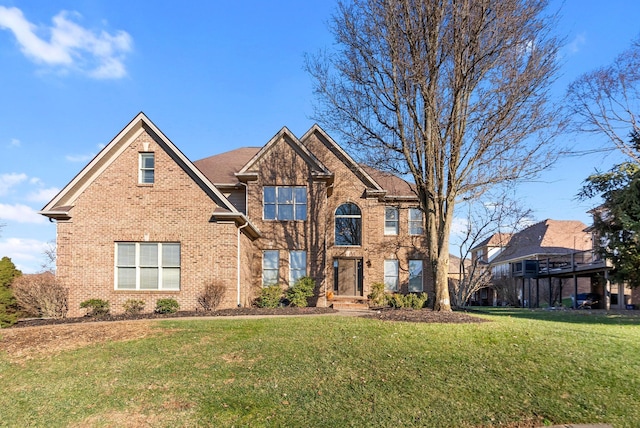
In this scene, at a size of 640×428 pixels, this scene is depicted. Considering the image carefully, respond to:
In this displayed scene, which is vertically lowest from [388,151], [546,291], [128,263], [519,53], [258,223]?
[546,291]

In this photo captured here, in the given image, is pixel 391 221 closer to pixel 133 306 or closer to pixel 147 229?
pixel 147 229

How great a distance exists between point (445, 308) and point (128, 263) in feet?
36.5

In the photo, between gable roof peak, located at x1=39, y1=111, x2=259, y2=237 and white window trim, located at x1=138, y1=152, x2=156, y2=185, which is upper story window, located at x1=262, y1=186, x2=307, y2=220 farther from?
white window trim, located at x1=138, y1=152, x2=156, y2=185

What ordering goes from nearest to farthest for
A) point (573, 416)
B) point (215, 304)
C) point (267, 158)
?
1. point (573, 416)
2. point (215, 304)
3. point (267, 158)

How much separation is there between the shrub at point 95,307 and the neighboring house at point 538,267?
25.1 metres

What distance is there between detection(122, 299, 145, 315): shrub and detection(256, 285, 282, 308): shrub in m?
4.29

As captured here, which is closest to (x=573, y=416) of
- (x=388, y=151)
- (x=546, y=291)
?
(x=388, y=151)

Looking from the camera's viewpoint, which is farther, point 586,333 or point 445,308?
point 445,308

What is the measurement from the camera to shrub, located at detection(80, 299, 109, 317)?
15.5 m

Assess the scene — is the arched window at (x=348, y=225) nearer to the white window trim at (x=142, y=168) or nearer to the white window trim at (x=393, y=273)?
the white window trim at (x=393, y=273)

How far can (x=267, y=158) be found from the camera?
20.1 meters

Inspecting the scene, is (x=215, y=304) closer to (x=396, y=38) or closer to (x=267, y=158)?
(x=267, y=158)

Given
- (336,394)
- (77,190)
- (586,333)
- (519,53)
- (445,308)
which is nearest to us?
(336,394)

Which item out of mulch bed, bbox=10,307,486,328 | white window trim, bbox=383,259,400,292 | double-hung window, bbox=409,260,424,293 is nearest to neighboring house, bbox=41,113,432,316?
mulch bed, bbox=10,307,486,328
